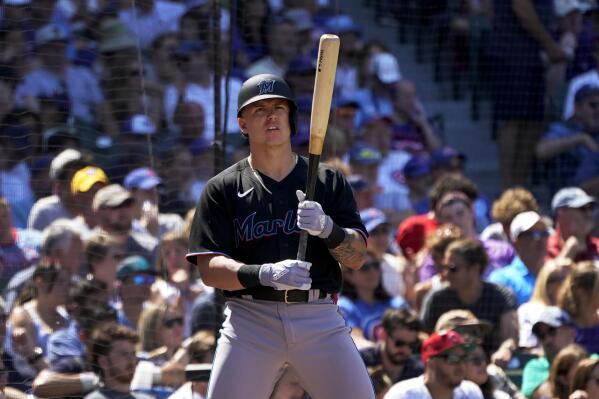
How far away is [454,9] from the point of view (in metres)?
A: 10.5

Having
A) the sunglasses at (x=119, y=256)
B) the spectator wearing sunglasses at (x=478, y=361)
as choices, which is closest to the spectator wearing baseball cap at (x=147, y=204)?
the sunglasses at (x=119, y=256)

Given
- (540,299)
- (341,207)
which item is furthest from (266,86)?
(540,299)

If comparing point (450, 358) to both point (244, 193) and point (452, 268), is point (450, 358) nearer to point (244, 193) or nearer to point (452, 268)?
point (452, 268)

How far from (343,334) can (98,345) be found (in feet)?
7.67

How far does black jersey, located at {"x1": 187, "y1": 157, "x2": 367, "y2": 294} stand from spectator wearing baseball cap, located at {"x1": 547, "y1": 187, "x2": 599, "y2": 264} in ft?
12.9

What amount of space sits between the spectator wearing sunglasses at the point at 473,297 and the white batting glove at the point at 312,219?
3.27 m

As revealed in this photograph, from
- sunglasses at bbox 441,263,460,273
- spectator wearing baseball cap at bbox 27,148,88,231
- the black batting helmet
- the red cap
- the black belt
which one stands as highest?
the black batting helmet

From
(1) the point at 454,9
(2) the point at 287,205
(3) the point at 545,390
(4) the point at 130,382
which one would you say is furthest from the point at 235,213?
(1) the point at 454,9

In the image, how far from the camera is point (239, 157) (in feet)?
28.0

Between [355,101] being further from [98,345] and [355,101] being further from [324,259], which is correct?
[324,259]

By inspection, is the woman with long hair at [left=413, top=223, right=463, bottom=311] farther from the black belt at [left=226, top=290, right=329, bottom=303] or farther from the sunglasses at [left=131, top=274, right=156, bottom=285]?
the black belt at [left=226, top=290, right=329, bottom=303]

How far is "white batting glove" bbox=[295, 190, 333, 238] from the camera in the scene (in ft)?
14.5

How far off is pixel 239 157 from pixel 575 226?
231 cm

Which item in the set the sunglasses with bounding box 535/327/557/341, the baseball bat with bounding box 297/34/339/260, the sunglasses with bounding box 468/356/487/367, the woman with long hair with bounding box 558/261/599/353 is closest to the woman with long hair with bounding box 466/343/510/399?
the sunglasses with bounding box 468/356/487/367
